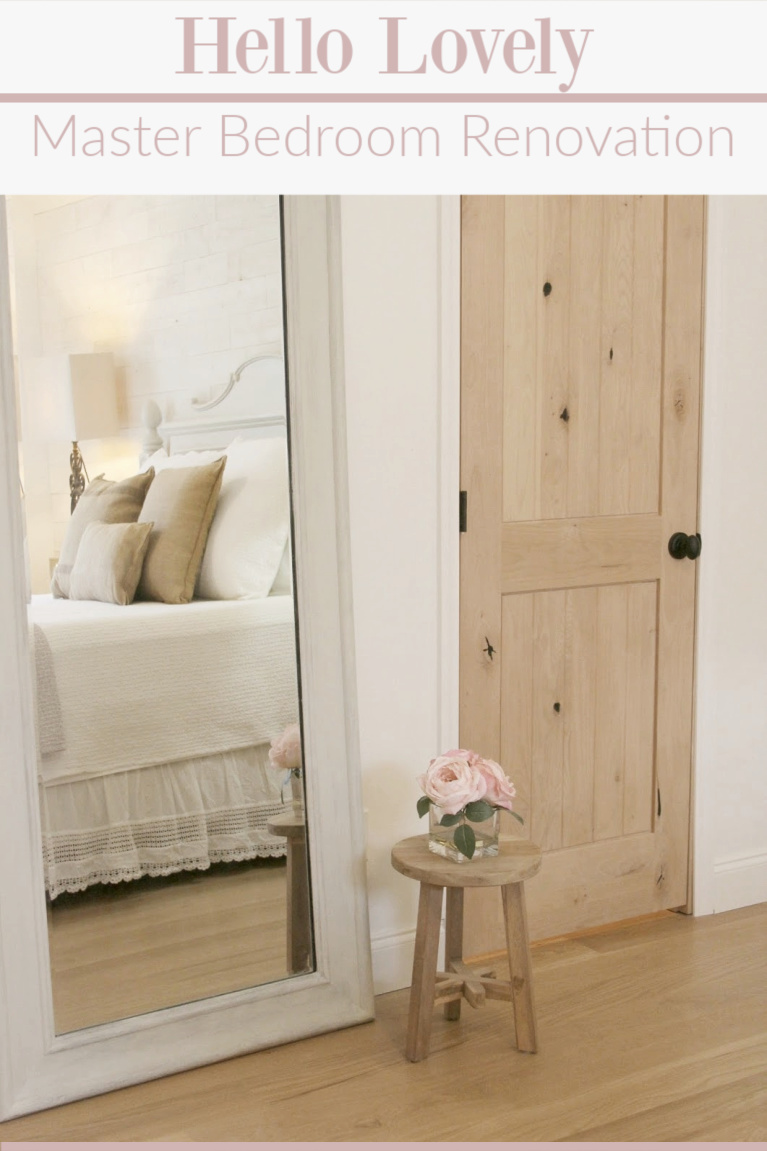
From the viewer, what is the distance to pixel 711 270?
9.59 ft

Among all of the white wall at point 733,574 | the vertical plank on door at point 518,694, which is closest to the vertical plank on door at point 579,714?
the vertical plank on door at point 518,694

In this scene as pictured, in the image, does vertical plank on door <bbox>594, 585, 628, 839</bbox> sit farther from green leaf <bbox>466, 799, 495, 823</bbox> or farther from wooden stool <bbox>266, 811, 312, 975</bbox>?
wooden stool <bbox>266, 811, 312, 975</bbox>

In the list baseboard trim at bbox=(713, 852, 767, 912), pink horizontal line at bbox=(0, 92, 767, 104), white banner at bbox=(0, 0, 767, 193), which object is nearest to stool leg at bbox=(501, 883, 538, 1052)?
baseboard trim at bbox=(713, 852, 767, 912)

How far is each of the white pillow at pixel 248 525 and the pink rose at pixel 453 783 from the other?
A: 49cm

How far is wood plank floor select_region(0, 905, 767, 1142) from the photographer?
2.00 meters

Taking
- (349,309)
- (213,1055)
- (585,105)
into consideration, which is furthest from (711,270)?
(213,1055)

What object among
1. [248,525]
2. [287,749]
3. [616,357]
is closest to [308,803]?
[287,749]

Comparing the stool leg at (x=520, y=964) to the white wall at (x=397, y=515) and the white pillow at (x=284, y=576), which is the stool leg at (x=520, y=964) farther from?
the white pillow at (x=284, y=576)

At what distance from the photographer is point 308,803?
238cm

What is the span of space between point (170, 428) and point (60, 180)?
49 centimetres

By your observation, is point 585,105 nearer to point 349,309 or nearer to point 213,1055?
point 349,309

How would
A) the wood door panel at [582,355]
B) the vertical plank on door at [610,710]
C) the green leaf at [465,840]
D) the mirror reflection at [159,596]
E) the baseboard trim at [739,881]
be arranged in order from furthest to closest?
the baseboard trim at [739,881]
the vertical plank on door at [610,710]
the wood door panel at [582,355]
the green leaf at [465,840]
the mirror reflection at [159,596]

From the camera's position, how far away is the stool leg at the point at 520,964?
225 centimetres

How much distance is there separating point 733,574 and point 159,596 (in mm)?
1591
